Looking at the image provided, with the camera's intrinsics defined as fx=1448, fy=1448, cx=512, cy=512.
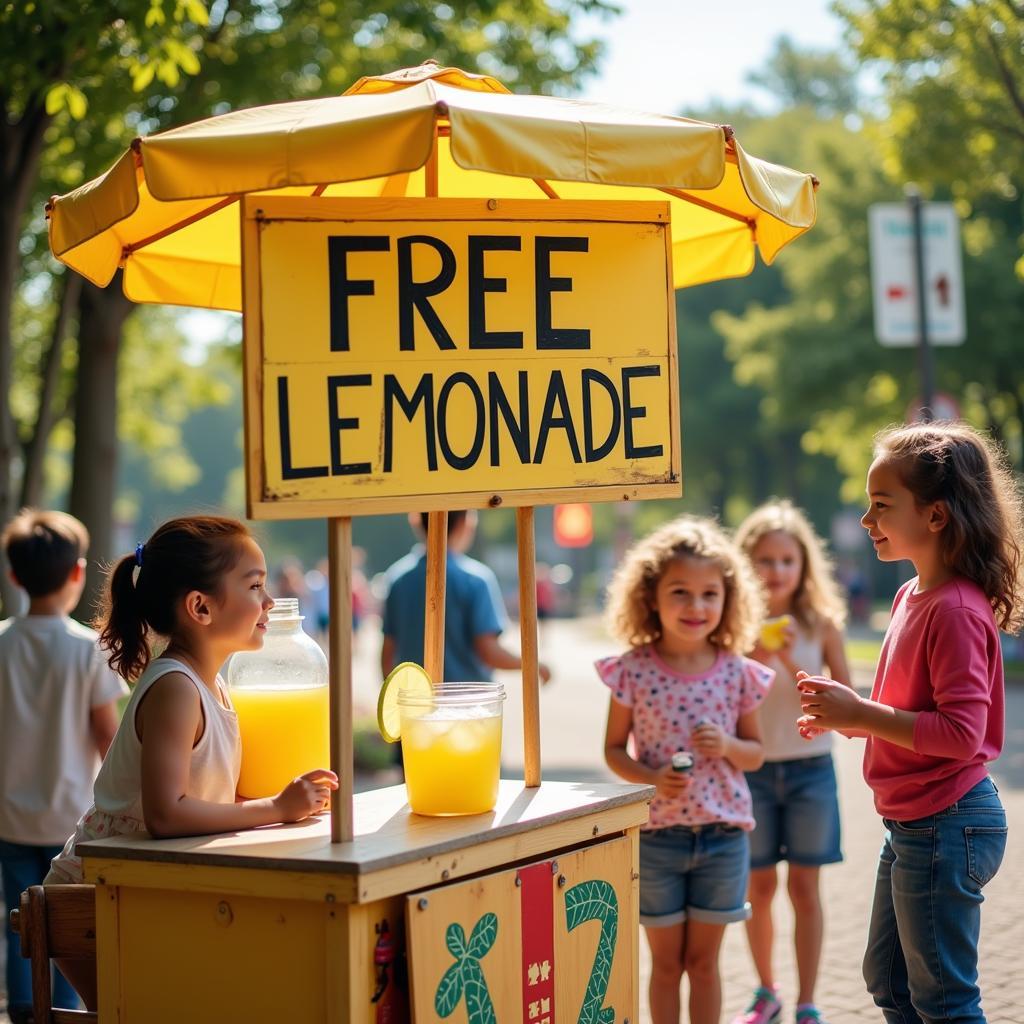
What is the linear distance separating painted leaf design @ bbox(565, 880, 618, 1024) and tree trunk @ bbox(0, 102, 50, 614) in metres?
5.43

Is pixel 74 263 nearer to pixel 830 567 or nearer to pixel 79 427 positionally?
pixel 830 567

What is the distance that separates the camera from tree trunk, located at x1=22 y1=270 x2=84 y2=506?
Answer: 428 inches

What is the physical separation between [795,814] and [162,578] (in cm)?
286

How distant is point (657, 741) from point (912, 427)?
4.34 ft

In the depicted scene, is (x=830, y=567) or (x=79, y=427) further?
(x=79, y=427)

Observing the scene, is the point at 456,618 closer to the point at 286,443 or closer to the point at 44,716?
the point at 44,716

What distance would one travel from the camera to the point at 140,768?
3.18 metres

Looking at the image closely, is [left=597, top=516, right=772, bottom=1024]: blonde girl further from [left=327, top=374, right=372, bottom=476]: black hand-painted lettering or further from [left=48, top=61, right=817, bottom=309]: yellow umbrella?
[left=327, top=374, right=372, bottom=476]: black hand-painted lettering

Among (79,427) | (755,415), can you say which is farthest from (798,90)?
(79,427)

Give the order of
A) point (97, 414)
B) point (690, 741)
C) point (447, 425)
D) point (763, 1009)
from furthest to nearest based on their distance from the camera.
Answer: point (97, 414), point (763, 1009), point (690, 741), point (447, 425)

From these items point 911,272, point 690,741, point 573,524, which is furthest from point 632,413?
point 573,524

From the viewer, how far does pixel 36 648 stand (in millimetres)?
5035

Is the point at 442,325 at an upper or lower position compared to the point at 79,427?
lower

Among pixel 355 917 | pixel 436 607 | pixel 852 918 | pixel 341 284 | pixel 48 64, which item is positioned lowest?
pixel 852 918
